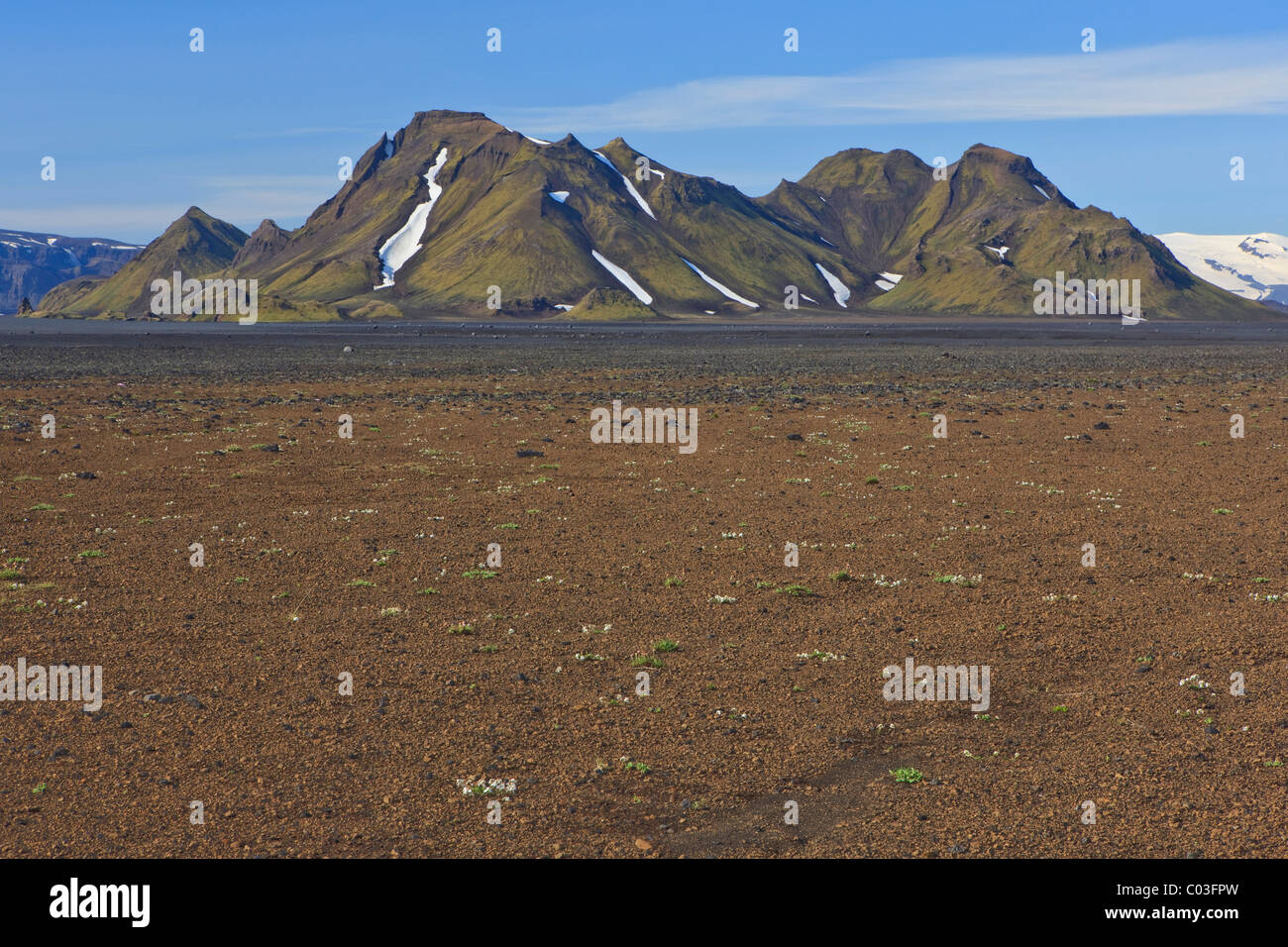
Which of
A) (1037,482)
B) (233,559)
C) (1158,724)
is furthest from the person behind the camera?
(1037,482)

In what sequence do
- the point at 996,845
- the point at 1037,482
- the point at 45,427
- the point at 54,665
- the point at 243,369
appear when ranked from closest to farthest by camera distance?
the point at 996,845 < the point at 54,665 < the point at 1037,482 < the point at 45,427 < the point at 243,369

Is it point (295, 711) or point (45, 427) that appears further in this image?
point (45, 427)

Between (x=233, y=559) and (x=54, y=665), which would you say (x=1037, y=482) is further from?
(x=54, y=665)

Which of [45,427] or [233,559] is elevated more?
[45,427]

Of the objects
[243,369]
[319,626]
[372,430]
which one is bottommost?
[319,626]

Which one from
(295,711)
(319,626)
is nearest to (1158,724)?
(295,711)

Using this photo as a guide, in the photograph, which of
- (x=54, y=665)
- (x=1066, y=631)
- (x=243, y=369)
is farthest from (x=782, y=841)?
(x=243, y=369)

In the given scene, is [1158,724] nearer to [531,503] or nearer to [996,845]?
[996,845]
